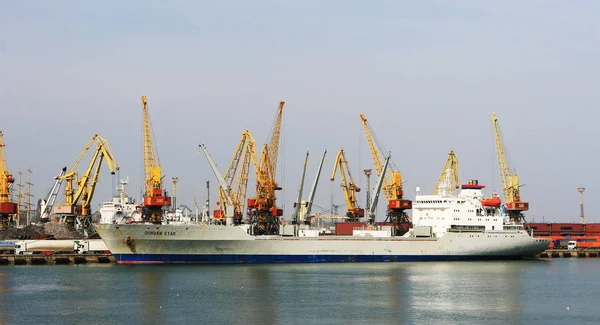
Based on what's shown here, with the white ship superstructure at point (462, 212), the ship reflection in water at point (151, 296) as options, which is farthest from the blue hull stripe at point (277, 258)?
the ship reflection in water at point (151, 296)

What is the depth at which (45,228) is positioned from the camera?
106 m

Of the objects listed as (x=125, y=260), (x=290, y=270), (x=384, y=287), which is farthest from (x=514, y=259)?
(x=125, y=260)

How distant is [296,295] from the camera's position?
54875 millimetres

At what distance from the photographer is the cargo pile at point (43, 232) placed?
10256 cm

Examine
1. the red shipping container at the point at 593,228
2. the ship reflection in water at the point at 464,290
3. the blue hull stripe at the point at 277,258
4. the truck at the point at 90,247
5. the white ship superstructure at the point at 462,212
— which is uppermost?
the white ship superstructure at the point at 462,212

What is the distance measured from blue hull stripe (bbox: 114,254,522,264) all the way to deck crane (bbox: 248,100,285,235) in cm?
930

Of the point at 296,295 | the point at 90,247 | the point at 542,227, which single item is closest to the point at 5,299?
the point at 296,295

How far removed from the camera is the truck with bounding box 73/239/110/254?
Answer: 303 ft

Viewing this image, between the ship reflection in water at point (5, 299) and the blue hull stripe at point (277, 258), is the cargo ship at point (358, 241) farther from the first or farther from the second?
the ship reflection in water at point (5, 299)

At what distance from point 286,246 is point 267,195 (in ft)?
46.6

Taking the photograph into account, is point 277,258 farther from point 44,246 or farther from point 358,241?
point 44,246

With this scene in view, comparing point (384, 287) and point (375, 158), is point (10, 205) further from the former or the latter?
point (384, 287)

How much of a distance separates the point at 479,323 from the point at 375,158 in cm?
6237

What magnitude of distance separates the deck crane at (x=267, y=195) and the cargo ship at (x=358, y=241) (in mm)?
6440
